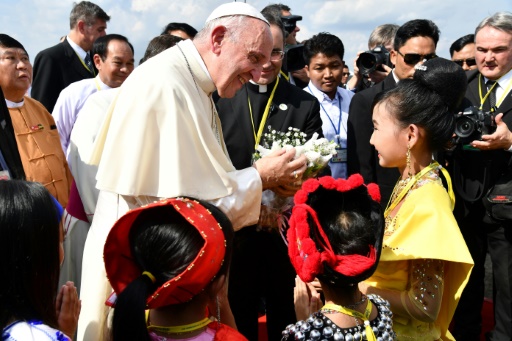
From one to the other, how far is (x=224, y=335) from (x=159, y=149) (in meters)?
1.09

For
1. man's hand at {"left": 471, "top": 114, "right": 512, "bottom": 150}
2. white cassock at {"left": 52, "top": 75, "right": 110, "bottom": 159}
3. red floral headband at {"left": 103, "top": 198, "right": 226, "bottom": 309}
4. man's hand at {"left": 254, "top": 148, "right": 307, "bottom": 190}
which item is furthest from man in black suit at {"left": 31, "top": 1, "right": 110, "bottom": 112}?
red floral headband at {"left": 103, "top": 198, "right": 226, "bottom": 309}

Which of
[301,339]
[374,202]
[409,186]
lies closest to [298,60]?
[409,186]

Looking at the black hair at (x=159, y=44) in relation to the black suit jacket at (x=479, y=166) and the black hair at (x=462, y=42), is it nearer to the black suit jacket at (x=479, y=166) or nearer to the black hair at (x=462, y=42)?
the black suit jacket at (x=479, y=166)

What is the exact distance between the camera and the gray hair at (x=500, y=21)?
5418 mm

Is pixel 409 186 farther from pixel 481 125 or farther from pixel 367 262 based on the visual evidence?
pixel 481 125

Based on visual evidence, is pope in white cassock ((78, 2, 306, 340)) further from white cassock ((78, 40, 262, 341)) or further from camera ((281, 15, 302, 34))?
camera ((281, 15, 302, 34))

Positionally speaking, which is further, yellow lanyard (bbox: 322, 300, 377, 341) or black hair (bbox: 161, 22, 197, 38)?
black hair (bbox: 161, 22, 197, 38)

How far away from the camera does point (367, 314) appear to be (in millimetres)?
2600

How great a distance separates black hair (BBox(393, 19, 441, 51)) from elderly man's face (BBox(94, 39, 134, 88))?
110 inches

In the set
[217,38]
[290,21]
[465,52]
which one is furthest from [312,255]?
[290,21]

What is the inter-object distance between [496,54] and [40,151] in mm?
3997

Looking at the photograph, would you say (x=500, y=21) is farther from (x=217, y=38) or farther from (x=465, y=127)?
(x=217, y=38)

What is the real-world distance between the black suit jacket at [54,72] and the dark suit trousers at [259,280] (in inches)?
153

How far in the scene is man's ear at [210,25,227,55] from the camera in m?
3.39
